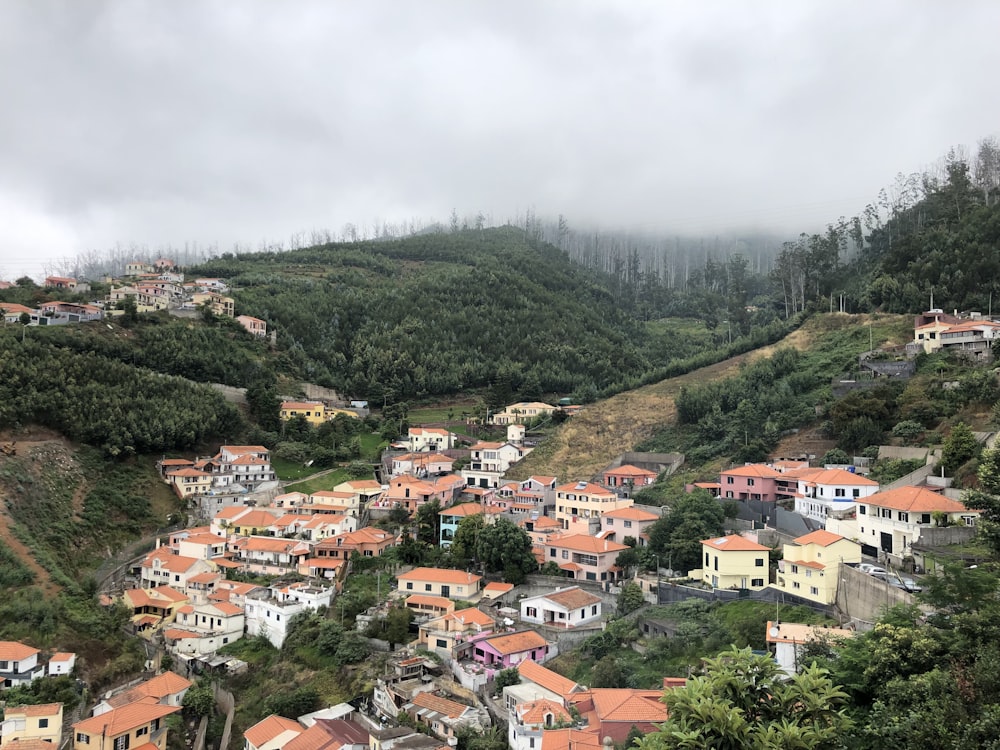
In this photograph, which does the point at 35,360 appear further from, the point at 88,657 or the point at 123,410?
the point at 88,657

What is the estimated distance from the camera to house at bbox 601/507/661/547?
26.5 meters

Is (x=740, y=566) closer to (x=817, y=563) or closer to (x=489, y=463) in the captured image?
(x=817, y=563)

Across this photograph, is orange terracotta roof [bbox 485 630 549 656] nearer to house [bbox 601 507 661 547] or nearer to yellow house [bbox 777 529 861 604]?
house [bbox 601 507 661 547]

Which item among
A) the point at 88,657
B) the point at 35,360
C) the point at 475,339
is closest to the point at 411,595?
the point at 88,657

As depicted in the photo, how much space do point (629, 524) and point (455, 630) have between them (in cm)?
834

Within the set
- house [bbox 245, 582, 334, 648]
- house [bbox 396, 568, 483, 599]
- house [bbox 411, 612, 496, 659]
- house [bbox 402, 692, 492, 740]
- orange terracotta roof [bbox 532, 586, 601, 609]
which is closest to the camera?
house [bbox 402, 692, 492, 740]

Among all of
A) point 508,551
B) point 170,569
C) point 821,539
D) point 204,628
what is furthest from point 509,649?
point 170,569

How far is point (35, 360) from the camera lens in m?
37.0

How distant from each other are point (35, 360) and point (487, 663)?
30.3 metres

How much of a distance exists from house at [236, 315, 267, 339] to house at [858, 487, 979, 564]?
4756cm

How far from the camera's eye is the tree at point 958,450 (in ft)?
74.3

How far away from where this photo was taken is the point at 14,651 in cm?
2095

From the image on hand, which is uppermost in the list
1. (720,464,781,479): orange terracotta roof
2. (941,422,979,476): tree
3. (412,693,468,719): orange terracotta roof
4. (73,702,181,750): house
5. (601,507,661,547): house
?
(941,422,979,476): tree

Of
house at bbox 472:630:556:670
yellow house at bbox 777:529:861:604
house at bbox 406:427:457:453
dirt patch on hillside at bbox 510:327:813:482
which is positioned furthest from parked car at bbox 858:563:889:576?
house at bbox 406:427:457:453
